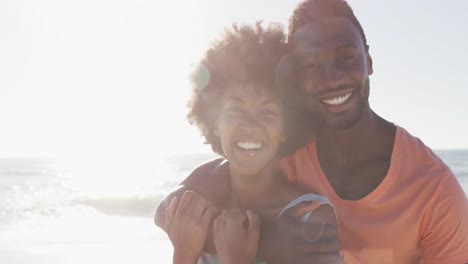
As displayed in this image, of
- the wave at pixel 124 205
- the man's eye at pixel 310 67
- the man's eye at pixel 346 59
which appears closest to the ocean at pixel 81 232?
the wave at pixel 124 205

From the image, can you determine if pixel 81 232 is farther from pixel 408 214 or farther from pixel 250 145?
pixel 408 214

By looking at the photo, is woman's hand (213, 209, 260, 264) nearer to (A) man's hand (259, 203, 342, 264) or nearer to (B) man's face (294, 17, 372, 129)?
(A) man's hand (259, 203, 342, 264)

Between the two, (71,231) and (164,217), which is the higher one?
(164,217)

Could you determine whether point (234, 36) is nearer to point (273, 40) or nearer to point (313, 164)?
point (273, 40)

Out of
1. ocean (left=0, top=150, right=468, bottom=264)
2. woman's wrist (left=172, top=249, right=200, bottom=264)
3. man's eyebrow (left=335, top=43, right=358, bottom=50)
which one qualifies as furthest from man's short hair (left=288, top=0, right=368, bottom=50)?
ocean (left=0, top=150, right=468, bottom=264)

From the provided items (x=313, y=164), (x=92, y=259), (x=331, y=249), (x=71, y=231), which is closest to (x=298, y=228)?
(x=331, y=249)

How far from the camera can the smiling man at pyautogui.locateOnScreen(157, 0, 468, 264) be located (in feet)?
9.48

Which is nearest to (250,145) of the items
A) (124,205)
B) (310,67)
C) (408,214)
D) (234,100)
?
(234,100)

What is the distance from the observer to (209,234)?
2.84 metres

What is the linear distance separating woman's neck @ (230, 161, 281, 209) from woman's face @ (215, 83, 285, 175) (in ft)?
0.34

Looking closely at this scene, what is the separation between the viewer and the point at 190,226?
→ 281 cm

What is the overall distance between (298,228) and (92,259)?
5.36m

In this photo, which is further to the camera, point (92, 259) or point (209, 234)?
point (92, 259)

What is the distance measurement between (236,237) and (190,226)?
27 cm
